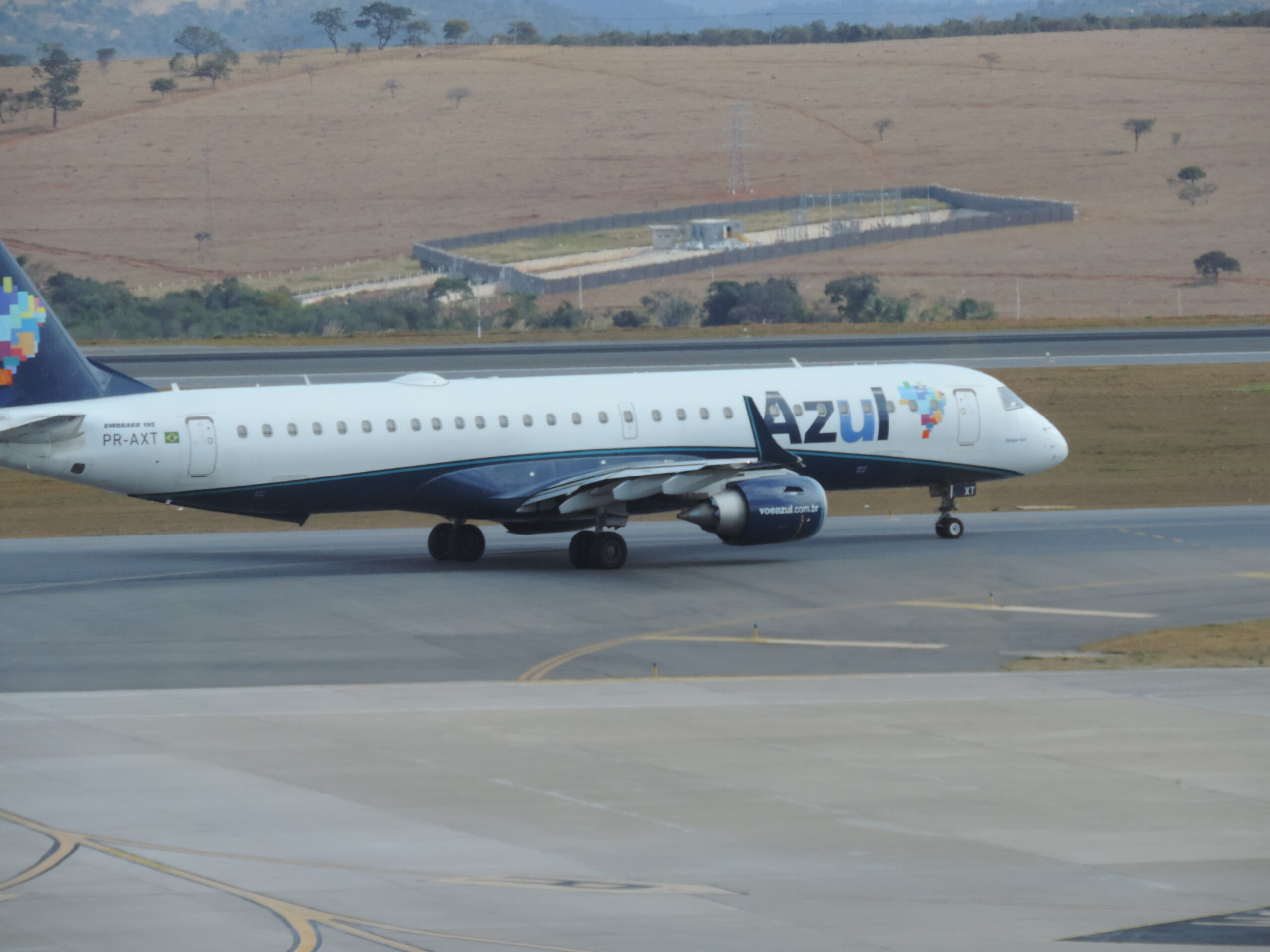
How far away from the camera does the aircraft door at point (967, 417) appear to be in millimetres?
44031

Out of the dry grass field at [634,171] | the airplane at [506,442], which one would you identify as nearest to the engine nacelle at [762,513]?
the airplane at [506,442]

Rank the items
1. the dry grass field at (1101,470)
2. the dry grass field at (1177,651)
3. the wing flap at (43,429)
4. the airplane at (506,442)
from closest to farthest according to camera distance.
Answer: the dry grass field at (1177,651)
the wing flap at (43,429)
the airplane at (506,442)
the dry grass field at (1101,470)

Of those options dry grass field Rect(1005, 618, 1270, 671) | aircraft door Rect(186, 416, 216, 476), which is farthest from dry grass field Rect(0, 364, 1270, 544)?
dry grass field Rect(1005, 618, 1270, 671)

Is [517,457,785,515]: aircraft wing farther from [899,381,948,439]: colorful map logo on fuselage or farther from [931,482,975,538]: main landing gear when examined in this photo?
[931,482,975,538]: main landing gear

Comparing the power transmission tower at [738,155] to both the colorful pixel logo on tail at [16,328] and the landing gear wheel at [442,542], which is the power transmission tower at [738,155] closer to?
the landing gear wheel at [442,542]

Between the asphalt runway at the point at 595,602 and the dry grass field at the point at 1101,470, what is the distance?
483cm

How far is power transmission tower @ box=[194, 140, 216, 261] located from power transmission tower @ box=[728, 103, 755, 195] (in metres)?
45.7

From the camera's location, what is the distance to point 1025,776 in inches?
856

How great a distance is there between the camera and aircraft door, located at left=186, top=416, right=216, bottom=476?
37188 mm

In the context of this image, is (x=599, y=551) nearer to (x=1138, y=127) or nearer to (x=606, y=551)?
(x=606, y=551)

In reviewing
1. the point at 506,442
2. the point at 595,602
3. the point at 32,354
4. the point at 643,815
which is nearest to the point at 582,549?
the point at 506,442

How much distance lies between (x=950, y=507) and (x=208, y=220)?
414ft

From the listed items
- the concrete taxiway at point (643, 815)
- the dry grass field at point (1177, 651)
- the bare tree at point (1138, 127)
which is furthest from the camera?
the bare tree at point (1138, 127)

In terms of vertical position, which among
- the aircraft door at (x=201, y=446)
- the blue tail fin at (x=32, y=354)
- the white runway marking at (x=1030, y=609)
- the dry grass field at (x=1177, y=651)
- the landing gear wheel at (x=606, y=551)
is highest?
the blue tail fin at (x=32, y=354)
